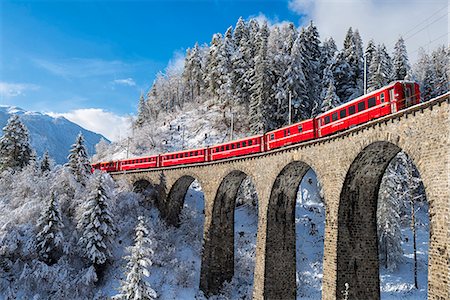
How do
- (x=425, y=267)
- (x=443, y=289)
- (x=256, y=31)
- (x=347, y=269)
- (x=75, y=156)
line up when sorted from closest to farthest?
(x=443, y=289)
(x=347, y=269)
(x=425, y=267)
(x=75, y=156)
(x=256, y=31)

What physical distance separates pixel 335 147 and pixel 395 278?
692 inches

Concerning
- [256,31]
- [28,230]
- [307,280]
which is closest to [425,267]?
[307,280]

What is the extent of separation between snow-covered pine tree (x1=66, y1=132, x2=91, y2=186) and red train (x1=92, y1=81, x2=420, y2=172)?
319 inches

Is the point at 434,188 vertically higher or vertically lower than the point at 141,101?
lower

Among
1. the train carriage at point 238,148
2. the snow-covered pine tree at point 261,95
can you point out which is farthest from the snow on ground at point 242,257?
the snow-covered pine tree at point 261,95

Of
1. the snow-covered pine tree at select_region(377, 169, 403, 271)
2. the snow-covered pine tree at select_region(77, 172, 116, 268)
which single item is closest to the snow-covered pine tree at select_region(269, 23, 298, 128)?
the snow-covered pine tree at select_region(377, 169, 403, 271)

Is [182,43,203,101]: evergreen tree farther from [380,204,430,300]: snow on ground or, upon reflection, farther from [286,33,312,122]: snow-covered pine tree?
[380,204,430,300]: snow on ground

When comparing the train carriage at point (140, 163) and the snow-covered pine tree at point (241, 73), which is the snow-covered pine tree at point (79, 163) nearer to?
the train carriage at point (140, 163)

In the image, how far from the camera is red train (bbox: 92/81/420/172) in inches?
582

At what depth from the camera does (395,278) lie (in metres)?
29.2

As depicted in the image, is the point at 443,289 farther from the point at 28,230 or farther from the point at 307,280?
the point at 28,230

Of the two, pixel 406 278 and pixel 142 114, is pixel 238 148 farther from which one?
pixel 142 114

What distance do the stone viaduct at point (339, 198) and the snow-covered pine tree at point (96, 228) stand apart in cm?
767

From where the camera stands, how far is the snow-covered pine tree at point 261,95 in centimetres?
4353
